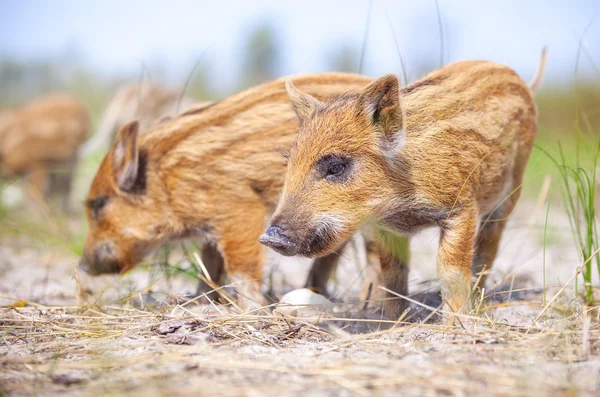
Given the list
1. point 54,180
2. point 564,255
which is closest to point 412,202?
point 564,255

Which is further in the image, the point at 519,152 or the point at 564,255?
the point at 564,255

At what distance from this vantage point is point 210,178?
4805 mm

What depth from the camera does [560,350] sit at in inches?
117

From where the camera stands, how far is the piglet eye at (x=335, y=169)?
3627mm

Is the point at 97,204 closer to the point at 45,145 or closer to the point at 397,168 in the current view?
the point at 397,168

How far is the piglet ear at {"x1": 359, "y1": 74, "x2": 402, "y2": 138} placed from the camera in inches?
137

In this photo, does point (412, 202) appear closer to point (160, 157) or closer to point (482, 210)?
point (482, 210)

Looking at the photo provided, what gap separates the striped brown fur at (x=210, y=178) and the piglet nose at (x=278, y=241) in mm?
1255

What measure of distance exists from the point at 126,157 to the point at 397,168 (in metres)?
2.30

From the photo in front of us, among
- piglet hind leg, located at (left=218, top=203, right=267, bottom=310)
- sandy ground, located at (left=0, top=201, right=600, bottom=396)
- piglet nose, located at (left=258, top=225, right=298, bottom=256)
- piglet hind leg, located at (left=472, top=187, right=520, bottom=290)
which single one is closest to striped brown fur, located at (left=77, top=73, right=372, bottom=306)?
piglet hind leg, located at (left=218, top=203, right=267, bottom=310)

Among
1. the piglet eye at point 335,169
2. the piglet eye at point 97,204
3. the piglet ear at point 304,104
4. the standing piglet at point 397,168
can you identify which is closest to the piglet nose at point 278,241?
the standing piglet at point 397,168

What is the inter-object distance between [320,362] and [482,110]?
2084mm

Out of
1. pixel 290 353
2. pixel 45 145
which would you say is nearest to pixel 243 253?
pixel 290 353

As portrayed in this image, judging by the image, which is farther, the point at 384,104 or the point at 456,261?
the point at 456,261
